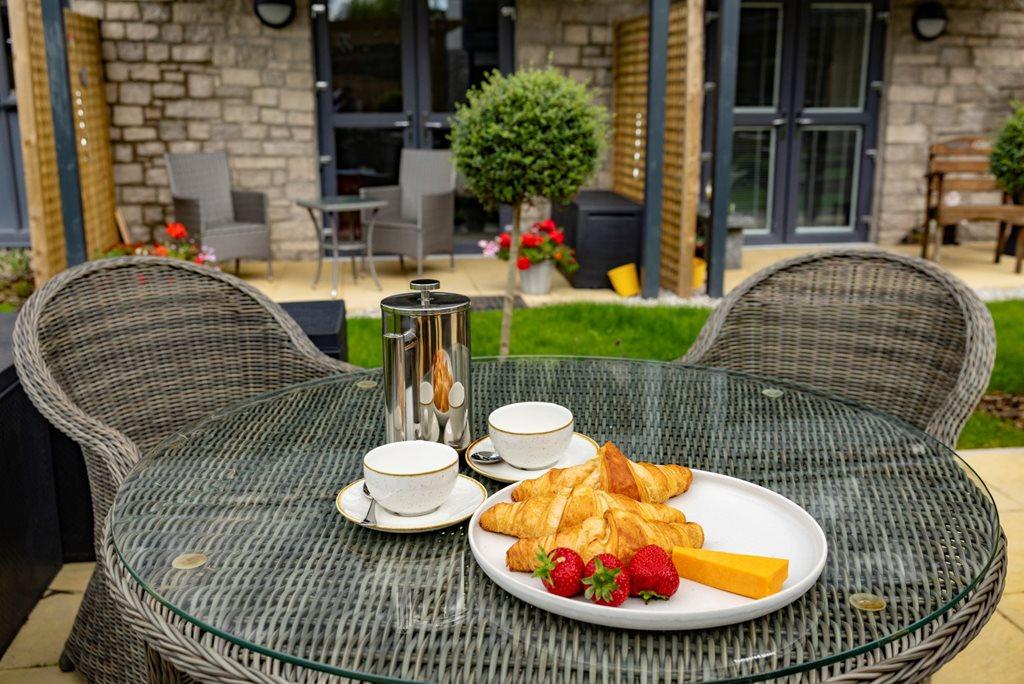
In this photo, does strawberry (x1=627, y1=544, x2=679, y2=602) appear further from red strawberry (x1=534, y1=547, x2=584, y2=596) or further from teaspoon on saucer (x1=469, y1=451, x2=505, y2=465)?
teaspoon on saucer (x1=469, y1=451, x2=505, y2=465)

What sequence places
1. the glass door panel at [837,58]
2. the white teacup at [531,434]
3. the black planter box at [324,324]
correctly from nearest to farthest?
the white teacup at [531,434] < the black planter box at [324,324] < the glass door panel at [837,58]

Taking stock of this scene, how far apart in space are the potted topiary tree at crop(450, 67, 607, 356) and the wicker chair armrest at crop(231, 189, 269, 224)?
3139 millimetres

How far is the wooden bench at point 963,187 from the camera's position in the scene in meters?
7.64

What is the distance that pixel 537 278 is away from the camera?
22.5 feet

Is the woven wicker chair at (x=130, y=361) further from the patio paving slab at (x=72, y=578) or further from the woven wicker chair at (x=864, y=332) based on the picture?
the woven wicker chair at (x=864, y=332)

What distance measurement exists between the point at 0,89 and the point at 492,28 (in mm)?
3815

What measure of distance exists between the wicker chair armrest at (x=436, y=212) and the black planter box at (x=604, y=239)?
0.94m

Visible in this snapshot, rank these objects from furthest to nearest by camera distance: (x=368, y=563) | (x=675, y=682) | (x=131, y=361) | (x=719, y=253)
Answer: (x=719, y=253), (x=131, y=361), (x=368, y=563), (x=675, y=682)

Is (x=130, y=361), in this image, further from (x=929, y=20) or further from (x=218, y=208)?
(x=929, y=20)

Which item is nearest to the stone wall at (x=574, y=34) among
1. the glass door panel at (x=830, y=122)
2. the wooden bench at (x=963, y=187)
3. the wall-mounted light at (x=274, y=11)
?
the glass door panel at (x=830, y=122)

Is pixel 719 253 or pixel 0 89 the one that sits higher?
pixel 0 89

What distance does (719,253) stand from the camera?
6.70 meters

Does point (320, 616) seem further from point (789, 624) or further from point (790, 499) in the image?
point (790, 499)

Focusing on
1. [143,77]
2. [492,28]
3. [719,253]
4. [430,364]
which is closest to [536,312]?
[719,253]
